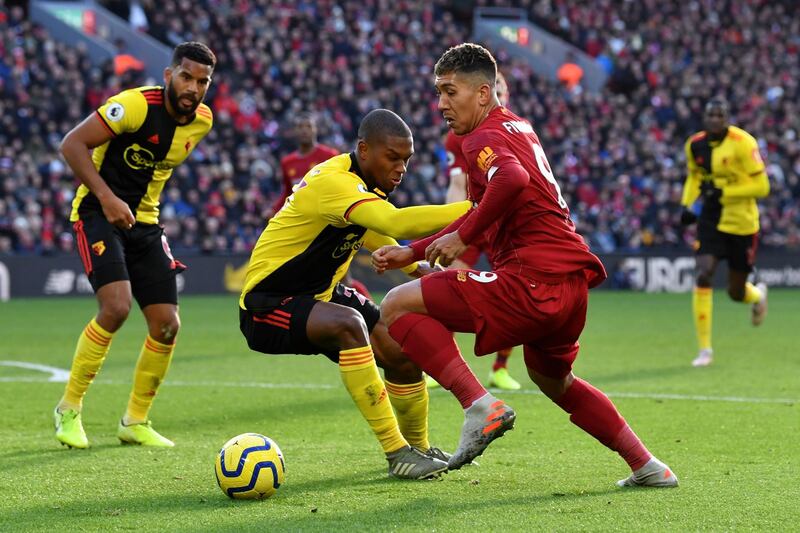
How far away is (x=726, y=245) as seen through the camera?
13.0m

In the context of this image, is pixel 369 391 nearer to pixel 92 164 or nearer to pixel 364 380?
pixel 364 380

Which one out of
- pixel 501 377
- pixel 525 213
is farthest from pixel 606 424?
pixel 501 377

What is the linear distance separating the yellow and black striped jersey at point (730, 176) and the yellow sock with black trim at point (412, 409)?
7.25m

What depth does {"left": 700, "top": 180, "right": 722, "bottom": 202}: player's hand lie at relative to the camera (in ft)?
42.3

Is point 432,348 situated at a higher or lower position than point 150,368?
higher

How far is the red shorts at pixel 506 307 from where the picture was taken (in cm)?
533

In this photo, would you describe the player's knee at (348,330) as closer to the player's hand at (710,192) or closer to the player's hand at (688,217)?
the player's hand at (688,217)

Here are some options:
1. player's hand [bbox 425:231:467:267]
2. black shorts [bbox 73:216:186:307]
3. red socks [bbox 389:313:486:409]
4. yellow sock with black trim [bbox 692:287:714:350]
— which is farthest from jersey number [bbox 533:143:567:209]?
yellow sock with black trim [bbox 692:287:714:350]

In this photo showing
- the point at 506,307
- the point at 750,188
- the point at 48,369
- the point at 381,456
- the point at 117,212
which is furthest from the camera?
the point at 750,188

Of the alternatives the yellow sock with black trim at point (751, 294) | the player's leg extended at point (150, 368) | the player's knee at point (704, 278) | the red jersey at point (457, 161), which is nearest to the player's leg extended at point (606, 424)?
the player's leg extended at point (150, 368)

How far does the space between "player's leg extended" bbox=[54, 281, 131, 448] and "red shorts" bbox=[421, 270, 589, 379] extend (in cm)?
251

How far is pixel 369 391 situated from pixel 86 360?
2360mm

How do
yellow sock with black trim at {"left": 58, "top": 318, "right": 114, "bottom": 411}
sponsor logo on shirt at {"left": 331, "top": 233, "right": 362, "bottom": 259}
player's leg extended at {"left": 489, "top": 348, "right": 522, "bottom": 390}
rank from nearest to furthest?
sponsor logo on shirt at {"left": 331, "top": 233, "right": 362, "bottom": 259}
yellow sock with black trim at {"left": 58, "top": 318, "right": 114, "bottom": 411}
player's leg extended at {"left": 489, "top": 348, "right": 522, "bottom": 390}

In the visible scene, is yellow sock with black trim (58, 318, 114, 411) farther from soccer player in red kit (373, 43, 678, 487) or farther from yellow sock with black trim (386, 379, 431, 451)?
soccer player in red kit (373, 43, 678, 487)
